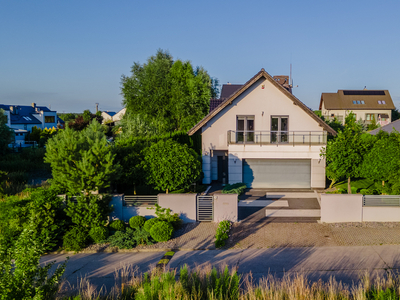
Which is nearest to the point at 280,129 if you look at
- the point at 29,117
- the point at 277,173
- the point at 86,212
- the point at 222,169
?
the point at 277,173

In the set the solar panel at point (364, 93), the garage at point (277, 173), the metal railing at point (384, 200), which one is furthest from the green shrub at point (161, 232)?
the solar panel at point (364, 93)

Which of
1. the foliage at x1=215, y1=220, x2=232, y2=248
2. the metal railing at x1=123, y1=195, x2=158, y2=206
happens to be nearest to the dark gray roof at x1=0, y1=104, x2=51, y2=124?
the metal railing at x1=123, y1=195, x2=158, y2=206

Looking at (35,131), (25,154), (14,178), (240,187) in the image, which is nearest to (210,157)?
(240,187)

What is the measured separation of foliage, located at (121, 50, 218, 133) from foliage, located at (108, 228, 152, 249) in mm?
20718

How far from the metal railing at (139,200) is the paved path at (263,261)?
2718 millimetres

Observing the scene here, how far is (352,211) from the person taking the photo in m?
12.8

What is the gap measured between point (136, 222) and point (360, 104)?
55418 millimetres

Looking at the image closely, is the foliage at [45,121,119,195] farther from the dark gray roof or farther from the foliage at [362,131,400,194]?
the dark gray roof

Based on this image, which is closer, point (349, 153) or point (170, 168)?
point (170, 168)

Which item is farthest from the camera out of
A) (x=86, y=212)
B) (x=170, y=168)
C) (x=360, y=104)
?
(x=360, y=104)

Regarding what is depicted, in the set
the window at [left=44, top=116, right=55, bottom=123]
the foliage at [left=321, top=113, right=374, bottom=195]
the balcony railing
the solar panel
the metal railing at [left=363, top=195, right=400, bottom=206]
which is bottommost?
the metal railing at [left=363, top=195, right=400, bottom=206]

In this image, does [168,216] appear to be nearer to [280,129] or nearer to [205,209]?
[205,209]

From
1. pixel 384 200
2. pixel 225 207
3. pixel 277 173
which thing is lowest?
pixel 225 207

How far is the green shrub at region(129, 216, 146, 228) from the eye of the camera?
41.1 ft
